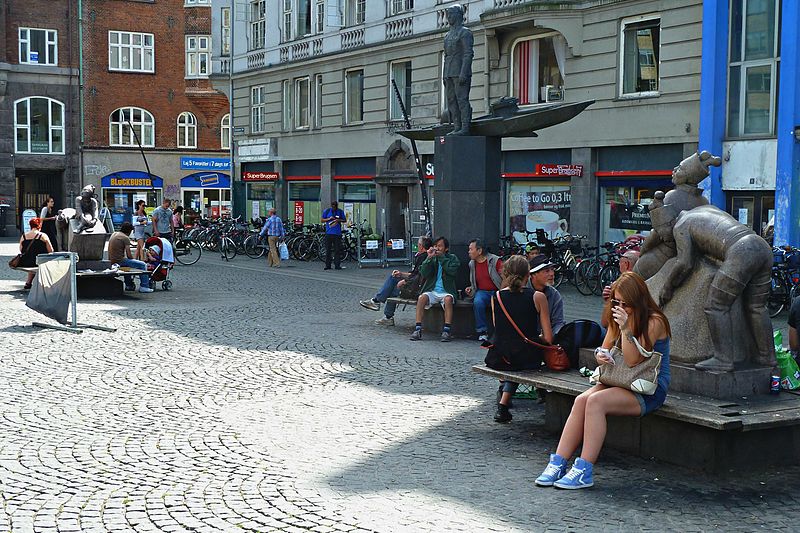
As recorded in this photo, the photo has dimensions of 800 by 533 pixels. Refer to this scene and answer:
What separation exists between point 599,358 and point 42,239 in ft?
54.8

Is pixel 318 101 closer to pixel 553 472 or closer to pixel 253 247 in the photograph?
pixel 253 247

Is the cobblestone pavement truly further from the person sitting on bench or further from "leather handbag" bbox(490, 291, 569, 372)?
the person sitting on bench

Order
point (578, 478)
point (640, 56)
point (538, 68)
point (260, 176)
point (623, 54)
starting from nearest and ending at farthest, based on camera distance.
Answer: point (578, 478)
point (640, 56)
point (623, 54)
point (538, 68)
point (260, 176)

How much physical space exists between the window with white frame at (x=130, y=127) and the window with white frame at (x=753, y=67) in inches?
1507

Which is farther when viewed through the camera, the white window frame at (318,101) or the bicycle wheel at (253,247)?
the white window frame at (318,101)

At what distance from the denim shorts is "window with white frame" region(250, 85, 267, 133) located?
35741mm

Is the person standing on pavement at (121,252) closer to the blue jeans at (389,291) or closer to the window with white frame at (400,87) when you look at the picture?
the blue jeans at (389,291)

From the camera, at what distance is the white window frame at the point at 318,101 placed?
38594mm

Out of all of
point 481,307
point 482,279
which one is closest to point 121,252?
point 482,279

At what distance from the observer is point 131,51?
57.7 m

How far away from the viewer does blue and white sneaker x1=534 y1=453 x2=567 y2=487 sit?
742cm

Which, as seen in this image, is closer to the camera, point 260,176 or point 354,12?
point 354,12

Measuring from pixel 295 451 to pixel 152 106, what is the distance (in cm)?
→ 5176

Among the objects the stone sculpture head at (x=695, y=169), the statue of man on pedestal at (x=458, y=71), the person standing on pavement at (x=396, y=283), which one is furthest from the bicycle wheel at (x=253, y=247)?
the stone sculpture head at (x=695, y=169)
